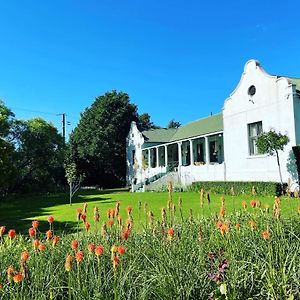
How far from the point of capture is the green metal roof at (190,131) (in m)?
29.5

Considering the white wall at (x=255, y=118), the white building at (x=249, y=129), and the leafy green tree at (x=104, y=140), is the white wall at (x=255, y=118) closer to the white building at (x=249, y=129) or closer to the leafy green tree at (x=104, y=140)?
the white building at (x=249, y=129)

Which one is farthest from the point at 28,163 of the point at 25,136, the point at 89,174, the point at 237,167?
the point at 237,167

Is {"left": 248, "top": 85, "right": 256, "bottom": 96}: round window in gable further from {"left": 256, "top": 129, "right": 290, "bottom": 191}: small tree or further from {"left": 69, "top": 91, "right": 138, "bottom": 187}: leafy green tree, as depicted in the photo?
{"left": 69, "top": 91, "right": 138, "bottom": 187}: leafy green tree

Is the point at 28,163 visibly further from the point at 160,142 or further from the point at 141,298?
the point at 141,298

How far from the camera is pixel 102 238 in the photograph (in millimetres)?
4230

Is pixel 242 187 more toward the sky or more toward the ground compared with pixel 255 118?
more toward the ground

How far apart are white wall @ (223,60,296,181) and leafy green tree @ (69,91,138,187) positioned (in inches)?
804

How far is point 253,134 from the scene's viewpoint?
74.9ft

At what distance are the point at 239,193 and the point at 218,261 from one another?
17.7 m

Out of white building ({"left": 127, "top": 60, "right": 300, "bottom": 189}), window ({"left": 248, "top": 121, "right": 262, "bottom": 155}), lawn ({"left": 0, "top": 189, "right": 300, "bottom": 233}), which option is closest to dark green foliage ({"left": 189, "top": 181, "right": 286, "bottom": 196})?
lawn ({"left": 0, "top": 189, "right": 300, "bottom": 233})

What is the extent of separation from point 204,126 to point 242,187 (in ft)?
39.3

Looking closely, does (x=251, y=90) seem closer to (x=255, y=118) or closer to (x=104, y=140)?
(x=255, y=118)

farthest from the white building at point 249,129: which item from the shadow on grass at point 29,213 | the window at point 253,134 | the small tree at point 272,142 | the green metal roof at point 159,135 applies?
the shadow on grass at point 29,213

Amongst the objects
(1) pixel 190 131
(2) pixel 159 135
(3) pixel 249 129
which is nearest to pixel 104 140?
(2) pixel 159 135
